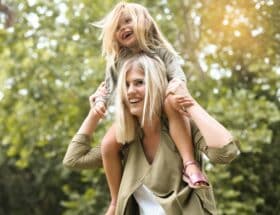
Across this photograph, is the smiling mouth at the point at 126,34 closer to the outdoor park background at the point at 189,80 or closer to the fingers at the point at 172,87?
the fingers at the point at 172,87

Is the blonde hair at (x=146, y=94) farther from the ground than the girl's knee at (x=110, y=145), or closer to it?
farther from the ground

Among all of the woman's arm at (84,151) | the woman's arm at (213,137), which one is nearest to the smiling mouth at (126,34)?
the woman's arm at (84,151)

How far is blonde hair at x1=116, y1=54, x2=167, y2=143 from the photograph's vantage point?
99.5 inches

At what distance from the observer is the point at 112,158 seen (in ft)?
8.77

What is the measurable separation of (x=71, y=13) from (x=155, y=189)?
17.7ft

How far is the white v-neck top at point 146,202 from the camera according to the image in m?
2.56

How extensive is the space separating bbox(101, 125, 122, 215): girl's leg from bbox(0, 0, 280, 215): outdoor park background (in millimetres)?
3925

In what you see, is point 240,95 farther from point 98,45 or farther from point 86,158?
point 86,158

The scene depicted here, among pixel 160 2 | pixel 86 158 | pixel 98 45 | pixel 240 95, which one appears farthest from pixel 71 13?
pixel 86 158

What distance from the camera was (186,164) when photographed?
2.52 metres

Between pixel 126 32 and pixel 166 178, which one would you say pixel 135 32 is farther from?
pixel 166 178

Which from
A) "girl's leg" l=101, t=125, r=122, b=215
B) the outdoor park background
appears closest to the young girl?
"girl's leg" l=101, t=125, r=122, b=215

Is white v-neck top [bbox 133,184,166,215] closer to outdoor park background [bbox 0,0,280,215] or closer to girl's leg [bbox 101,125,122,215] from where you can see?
girl's leg [bbox 101,125,122,215]

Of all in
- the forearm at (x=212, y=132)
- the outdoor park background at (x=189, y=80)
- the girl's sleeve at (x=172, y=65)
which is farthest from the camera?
the outdoor park background at (x=189, y=80)
